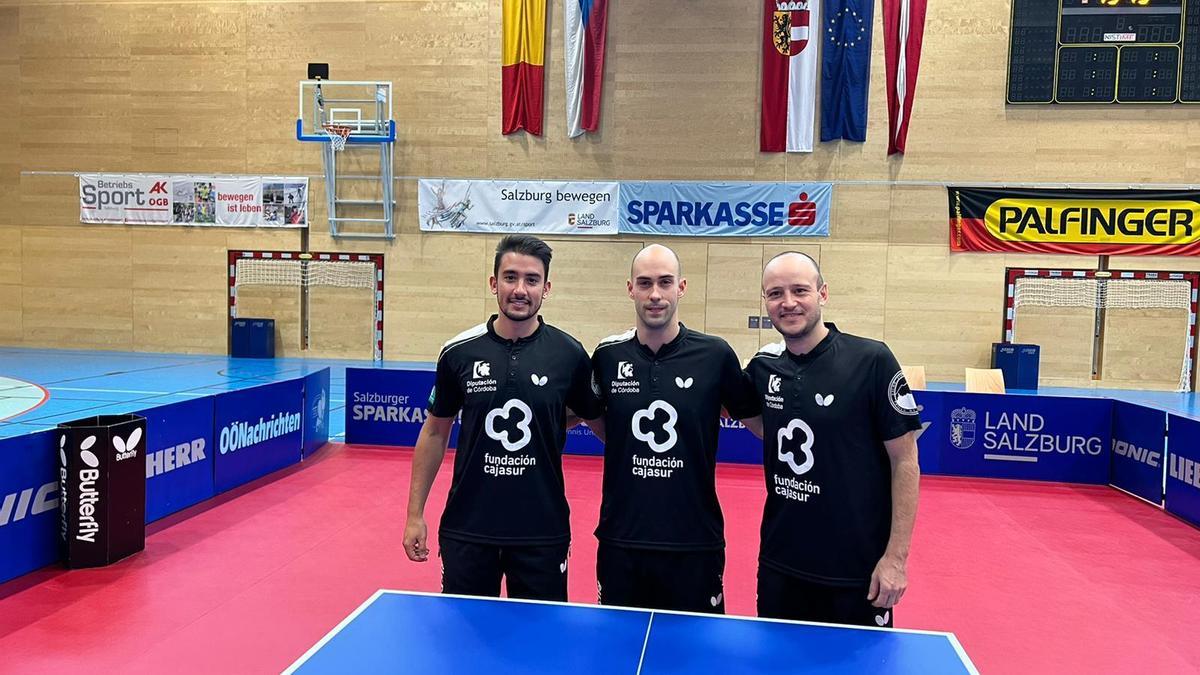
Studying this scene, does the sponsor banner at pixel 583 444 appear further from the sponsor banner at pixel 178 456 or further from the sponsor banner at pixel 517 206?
the sponsor banner at pixel 517 206

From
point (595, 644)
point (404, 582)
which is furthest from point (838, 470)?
point (404, 582)

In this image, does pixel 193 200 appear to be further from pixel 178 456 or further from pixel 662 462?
pixel 662 462

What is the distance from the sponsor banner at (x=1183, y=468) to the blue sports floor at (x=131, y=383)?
1.39 meters

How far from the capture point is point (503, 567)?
3527 millimetres

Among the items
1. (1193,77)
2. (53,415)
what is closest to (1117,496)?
(1193,77)

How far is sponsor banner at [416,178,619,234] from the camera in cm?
1784

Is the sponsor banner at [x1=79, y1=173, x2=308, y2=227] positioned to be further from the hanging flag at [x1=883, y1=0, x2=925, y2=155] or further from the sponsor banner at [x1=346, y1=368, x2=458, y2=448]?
the hanging flag at [x1=883, y1=0, x2=925, y2=155]

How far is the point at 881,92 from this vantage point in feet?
56.1

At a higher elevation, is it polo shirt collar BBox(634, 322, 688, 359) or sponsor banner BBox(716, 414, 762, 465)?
polo shirt collar BBox(634, 322, 688, 359)

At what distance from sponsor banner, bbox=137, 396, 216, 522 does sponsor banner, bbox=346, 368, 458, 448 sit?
2805 mm

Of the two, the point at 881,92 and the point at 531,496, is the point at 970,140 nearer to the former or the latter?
the point at 881,92

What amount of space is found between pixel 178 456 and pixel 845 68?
1475 centimetres

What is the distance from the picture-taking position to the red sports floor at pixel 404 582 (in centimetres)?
471

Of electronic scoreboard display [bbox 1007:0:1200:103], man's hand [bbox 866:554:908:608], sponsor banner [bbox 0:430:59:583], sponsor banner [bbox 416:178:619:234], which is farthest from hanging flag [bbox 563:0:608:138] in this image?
man's hand [bbox 866:554:908:608]
